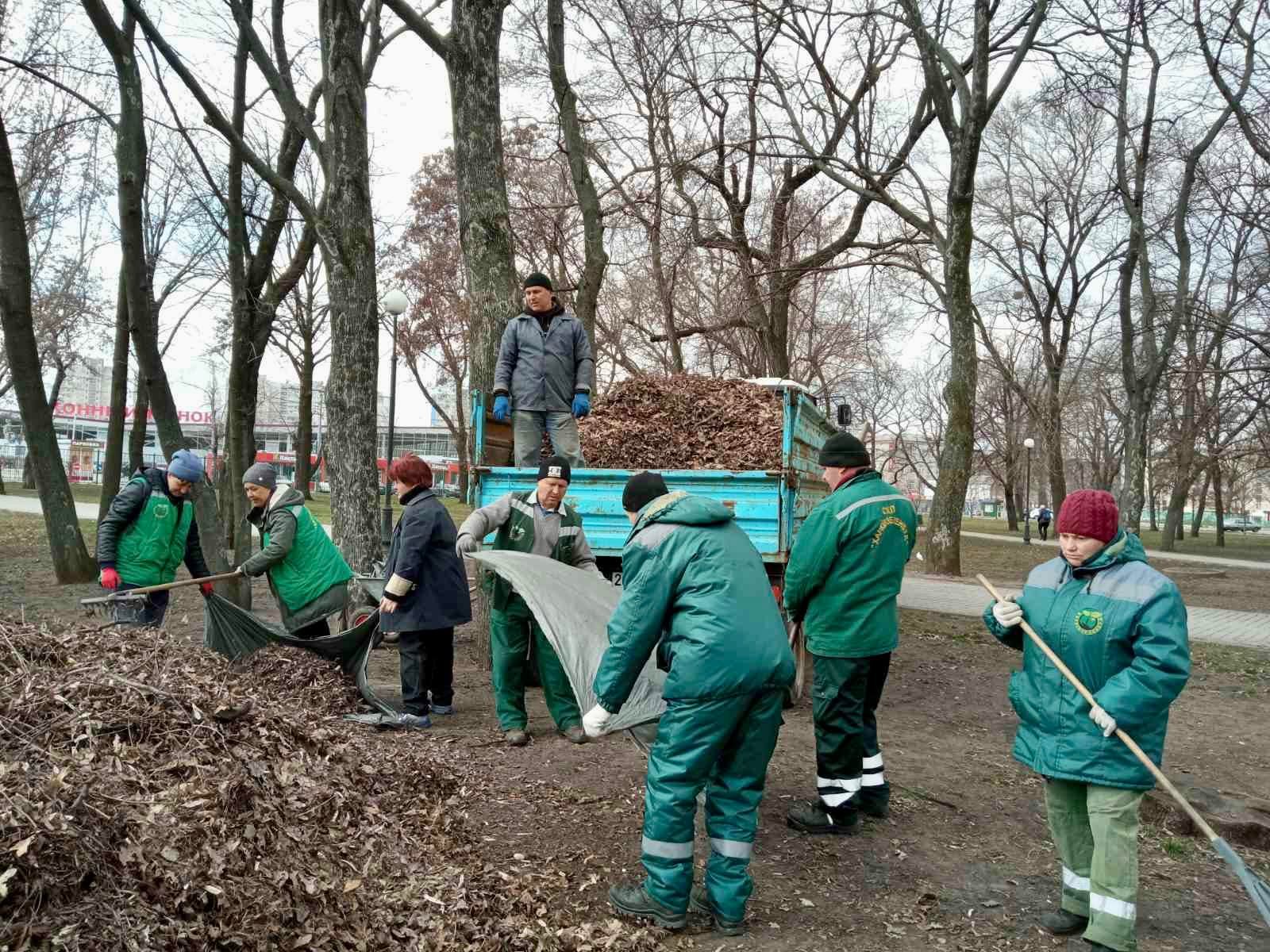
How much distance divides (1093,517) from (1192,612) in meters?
12.9

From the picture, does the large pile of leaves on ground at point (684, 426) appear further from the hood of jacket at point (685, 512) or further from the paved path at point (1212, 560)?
the paved path at point (1212, 560)

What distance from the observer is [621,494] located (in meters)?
6.92

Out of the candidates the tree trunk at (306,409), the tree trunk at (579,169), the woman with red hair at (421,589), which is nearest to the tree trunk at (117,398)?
the tree trunk at (306,409)

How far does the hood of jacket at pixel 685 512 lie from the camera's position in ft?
11.6

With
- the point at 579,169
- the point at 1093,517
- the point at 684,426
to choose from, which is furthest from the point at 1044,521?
the point at 1093,517

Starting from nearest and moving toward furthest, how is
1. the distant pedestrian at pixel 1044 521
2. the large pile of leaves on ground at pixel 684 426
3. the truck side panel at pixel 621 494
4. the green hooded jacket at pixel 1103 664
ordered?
the green hooded jacket at pixel 1103 664
the truck side panel at pixel 621 494
the large pile of leaves on ground at pixel 684 426
the distant pedestrian at pixel 1044 521

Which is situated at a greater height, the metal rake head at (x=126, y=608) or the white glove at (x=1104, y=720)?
the white glove at (x=1104, y=720)

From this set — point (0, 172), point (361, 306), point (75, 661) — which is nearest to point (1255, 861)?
point (75, 661)

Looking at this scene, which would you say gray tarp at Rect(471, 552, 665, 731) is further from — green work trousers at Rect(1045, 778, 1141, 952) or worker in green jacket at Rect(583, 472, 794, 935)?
Result: green work trousers at Rect(1045, 778, 1141, 952)

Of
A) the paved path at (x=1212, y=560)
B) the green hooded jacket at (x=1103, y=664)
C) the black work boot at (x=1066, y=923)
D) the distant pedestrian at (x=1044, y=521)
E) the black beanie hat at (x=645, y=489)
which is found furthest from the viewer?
the distant pedestrian at (x=1044, y=521)

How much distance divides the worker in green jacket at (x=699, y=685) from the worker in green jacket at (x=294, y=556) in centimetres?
343

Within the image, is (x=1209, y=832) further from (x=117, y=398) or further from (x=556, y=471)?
(x=117, y=398)

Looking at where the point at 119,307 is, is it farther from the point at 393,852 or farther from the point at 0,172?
the point at 393,852

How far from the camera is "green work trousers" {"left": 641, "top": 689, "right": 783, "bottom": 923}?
344 centimetres
